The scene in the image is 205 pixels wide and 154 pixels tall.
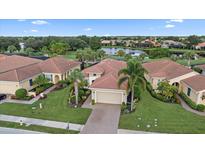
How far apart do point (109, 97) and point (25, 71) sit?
36.8 ft

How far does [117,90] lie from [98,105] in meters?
2.31

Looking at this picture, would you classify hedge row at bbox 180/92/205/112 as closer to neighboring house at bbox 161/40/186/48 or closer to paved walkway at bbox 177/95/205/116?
paved walkway at bbox 177/95/205/116

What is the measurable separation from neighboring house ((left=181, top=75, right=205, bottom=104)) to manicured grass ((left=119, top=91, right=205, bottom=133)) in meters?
1.86

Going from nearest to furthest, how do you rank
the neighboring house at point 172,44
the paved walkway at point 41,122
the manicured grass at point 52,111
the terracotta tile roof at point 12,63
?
the paved walkway at point 41,122
the manicured grass at point 52,111
the terracotta tile roof at point 12,63
the neighboring house at point 172,44

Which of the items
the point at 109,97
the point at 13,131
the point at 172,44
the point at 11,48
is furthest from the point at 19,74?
the point at 172,44

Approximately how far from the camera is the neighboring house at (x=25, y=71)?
19688mm

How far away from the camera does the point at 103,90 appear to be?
17.2 m

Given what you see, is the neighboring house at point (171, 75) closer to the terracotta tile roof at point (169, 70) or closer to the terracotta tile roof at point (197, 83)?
the terracotta tile roof at point (169, 70)

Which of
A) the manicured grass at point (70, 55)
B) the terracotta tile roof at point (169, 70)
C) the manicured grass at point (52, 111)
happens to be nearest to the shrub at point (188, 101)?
the terracotta tile roof at point (169, 70)

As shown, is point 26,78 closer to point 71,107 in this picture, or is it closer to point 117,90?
point 71,107

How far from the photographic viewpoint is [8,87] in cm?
1973

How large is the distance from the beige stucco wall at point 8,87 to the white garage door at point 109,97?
904cm
